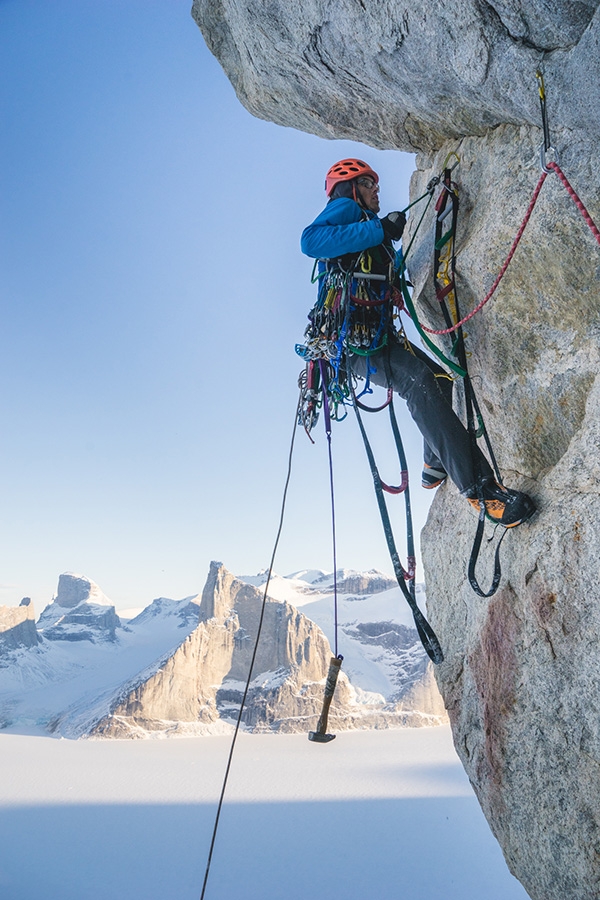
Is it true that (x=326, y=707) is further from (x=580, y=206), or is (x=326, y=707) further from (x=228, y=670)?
(x=228, y=670)

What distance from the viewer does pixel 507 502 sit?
270cm

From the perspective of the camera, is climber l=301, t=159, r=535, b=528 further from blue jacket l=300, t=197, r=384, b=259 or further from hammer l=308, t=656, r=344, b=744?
hammer l=308, t=656, r=344, b=744

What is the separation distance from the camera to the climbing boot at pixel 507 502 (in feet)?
8.83

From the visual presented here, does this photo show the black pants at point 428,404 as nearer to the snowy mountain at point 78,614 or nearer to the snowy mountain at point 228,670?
the snowy mountain at point 228,670

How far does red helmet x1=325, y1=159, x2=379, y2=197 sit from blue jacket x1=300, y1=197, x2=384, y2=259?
323 mm

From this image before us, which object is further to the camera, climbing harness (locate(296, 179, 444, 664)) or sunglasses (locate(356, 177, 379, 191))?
sunglasses (locate(356, 177, 379, 191))

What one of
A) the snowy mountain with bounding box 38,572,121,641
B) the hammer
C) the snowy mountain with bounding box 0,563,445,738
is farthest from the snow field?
the snowy mountain with bounding box 38,572,121,641

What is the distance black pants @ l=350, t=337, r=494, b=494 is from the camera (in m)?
2.75

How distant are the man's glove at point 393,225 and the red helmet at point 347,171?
1.54ft

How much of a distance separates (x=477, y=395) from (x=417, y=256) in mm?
1109

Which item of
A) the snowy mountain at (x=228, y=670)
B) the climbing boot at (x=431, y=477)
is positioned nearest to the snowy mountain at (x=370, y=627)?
the snowy mountain at (x=228, y=670)

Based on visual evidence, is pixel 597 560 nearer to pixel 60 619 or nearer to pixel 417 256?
pixel 417 256

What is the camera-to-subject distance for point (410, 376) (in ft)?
9.98

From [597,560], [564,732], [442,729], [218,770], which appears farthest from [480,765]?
[442,729]
